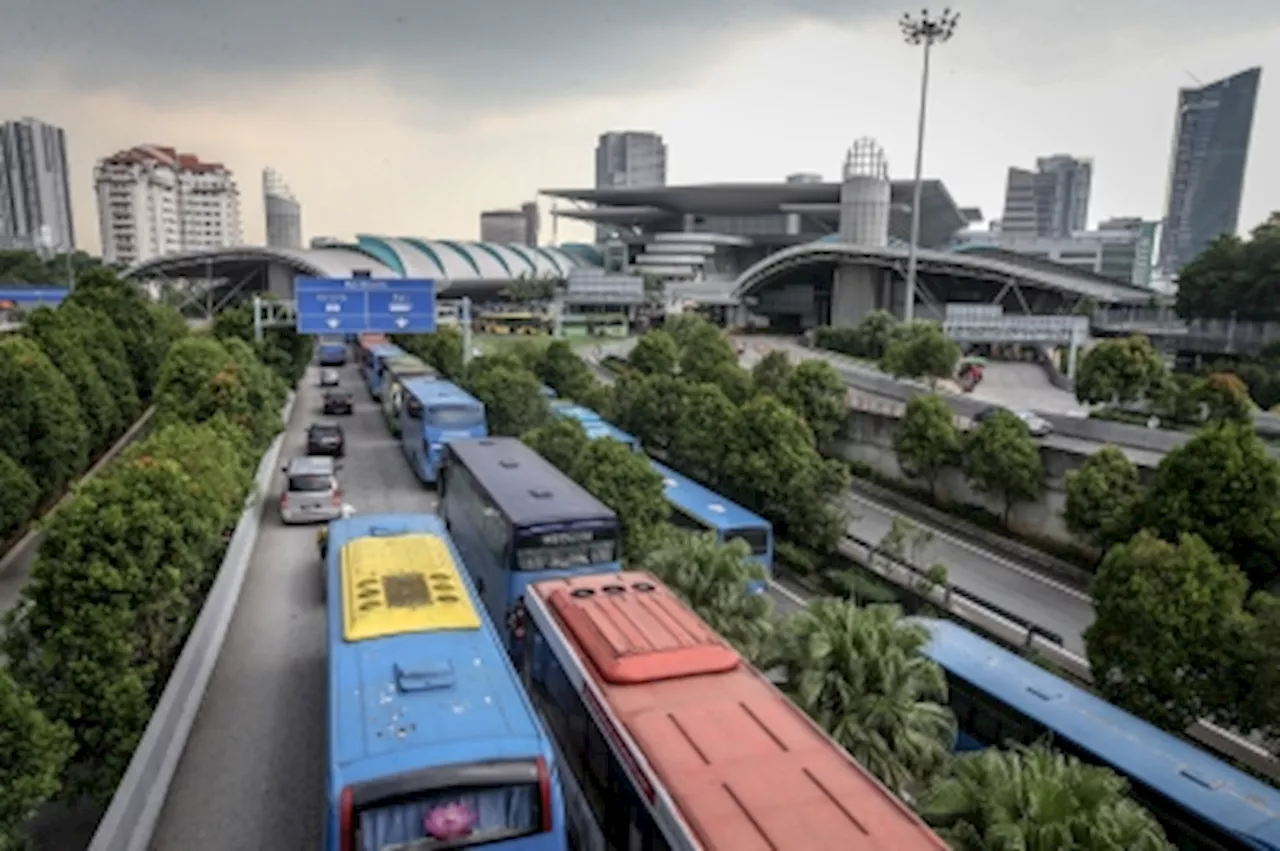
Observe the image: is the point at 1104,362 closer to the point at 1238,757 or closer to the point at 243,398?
the point at 1238,757

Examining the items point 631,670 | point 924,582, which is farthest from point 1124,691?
point 631,670

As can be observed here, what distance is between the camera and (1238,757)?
1357 centimetres

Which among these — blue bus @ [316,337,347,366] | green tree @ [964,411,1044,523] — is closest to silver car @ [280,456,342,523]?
green tree @ [964,411,1044,523]

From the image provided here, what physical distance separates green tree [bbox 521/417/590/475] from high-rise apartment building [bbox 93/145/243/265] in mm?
103348

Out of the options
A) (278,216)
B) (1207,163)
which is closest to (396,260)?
(278,216)

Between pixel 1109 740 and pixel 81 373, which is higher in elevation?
pixel 81 373

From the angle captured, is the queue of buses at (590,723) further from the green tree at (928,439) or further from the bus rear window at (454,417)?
the green tree at (928,439)

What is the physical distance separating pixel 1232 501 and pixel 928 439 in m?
9.90

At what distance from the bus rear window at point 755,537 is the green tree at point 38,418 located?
1716cm

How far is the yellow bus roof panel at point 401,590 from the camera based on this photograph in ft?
30.7

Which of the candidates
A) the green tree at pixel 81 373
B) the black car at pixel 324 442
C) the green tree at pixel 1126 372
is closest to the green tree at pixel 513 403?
the black car at pixel 324 442

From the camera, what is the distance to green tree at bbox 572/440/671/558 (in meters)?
16.8

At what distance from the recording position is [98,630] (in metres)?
10.3

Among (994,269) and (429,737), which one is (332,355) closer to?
(994,269)
